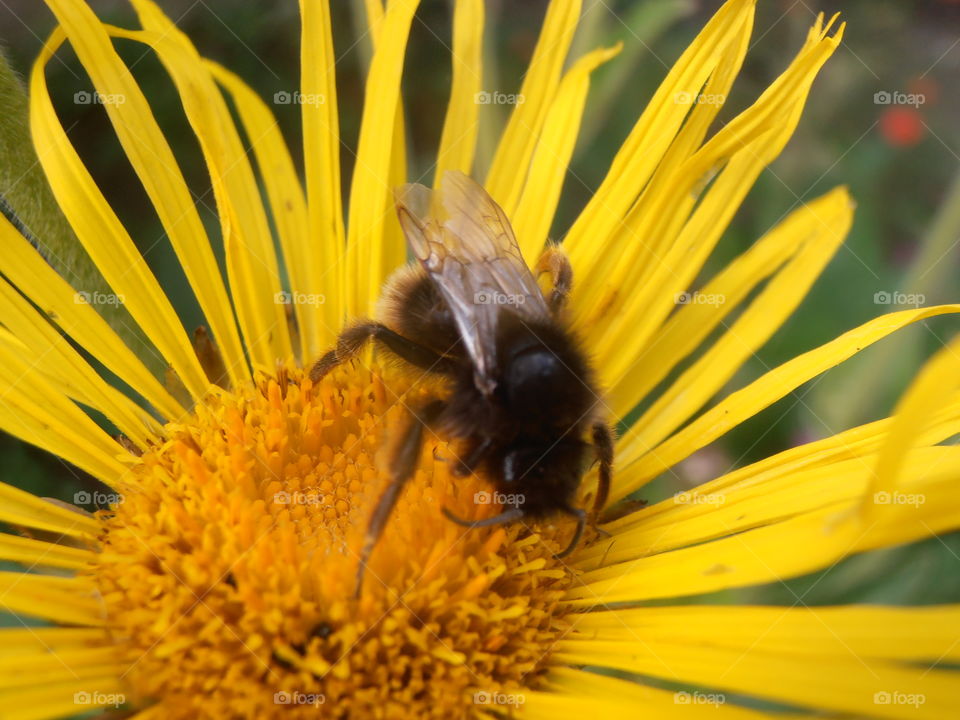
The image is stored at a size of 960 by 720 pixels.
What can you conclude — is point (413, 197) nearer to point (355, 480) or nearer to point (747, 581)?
point (355, 480)

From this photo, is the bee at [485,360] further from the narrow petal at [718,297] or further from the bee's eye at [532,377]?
the narrow petal at [718,297]

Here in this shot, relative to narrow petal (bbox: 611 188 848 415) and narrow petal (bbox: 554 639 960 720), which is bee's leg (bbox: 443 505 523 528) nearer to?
narrow petal (bbox: 554 639 960 720)

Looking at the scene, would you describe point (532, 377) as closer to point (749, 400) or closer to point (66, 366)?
point (749, 400)

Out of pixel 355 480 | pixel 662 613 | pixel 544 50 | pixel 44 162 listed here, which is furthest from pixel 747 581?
pixel 44 162

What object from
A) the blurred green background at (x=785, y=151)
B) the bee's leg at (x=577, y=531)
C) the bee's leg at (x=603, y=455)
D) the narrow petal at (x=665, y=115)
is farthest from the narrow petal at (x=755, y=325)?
the bee's leg at (x=577, y=531)

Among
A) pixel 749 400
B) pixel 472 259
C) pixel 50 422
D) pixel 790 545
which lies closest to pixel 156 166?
pixel 50 422

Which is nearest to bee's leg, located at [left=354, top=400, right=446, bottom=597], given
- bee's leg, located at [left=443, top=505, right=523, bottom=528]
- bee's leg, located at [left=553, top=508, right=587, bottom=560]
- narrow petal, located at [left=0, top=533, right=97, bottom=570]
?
Result: bee's leg, located at [left=443, top=505, right=523, bottom=528]
